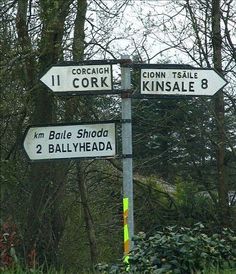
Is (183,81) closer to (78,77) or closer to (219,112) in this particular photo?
(78,77)

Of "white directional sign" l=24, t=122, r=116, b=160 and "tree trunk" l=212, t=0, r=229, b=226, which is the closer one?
"white directional sign" l=24, t=122, r=116, b=160

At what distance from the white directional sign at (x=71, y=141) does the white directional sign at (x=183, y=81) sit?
60 cm

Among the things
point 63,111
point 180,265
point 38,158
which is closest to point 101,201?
point 63,111

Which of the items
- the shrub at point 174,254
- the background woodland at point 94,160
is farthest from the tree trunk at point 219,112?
the shrub at point 174,254

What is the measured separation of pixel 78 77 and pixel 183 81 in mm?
1054

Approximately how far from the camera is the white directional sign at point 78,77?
6332mm

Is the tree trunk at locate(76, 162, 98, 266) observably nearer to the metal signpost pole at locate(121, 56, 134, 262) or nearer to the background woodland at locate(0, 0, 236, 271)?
the background woodland at locate(0, 0, 236, 271)

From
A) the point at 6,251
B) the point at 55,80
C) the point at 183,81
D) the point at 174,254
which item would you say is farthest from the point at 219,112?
the point at 174,254

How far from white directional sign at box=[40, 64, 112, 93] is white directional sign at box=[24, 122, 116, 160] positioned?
389 mm

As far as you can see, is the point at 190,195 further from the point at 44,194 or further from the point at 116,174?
the point at 44,194

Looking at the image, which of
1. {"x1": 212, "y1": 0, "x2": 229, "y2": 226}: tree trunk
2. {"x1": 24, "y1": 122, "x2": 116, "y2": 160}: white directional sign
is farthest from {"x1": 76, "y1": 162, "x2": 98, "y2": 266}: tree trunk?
{"x1": 24, "y1": 122, "x2": 116, "y2": 160}: white directional sign

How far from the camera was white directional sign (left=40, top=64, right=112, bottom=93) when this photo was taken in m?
6.33

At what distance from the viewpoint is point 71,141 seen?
634 centimetres

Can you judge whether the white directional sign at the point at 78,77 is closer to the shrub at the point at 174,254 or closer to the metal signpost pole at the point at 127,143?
the metal signpost pole at the point at 127,143
